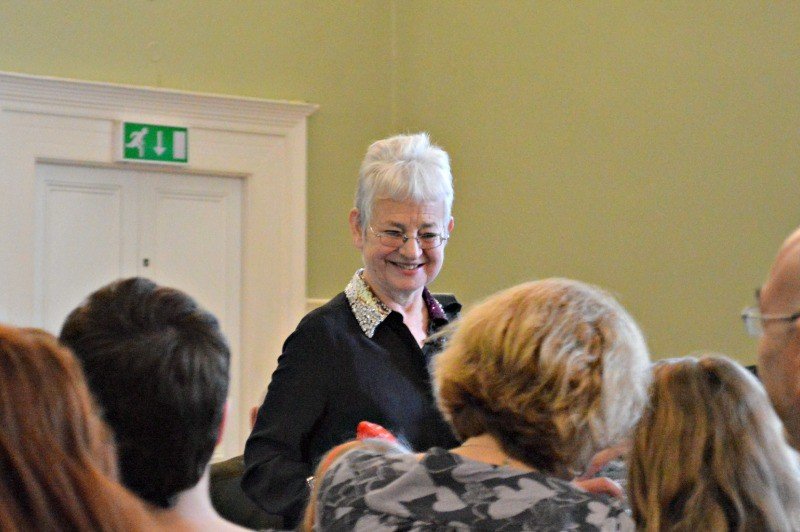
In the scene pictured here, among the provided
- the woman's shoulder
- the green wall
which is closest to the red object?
the woman's shoulder

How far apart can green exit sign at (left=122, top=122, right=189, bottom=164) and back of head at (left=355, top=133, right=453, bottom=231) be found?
12.5ft

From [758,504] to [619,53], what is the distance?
365 centimetres

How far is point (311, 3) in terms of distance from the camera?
657 centimetres

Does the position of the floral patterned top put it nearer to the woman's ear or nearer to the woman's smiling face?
the woman's smiling face

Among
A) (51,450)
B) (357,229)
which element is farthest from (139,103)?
(51,450)

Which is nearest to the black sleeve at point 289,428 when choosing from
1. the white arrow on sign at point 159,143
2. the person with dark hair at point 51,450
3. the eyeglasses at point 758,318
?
the eyeglasses at point 758,318

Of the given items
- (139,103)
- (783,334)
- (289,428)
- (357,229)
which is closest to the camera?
(783,334)

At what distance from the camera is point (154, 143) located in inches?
240

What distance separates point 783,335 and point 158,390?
921mm

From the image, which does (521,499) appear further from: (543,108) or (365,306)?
(543,108)

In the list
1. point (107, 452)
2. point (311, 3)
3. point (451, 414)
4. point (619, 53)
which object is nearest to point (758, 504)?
point (451, 414)

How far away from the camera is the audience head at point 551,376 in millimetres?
1488

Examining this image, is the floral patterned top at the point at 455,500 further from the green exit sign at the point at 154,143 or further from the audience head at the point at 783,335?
the green exit sign at the point at 154,143

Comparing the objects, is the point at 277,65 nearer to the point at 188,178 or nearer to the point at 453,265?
the point at 188,178
